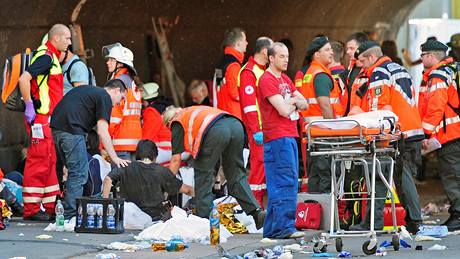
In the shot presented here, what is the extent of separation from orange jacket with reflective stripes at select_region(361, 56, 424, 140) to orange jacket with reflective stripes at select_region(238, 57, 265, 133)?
1490 mm

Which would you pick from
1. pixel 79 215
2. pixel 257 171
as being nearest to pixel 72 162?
pixel 79 215

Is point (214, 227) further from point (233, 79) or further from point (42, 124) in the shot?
point (233, 79)

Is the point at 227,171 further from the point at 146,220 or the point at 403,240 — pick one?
the point at 403,240

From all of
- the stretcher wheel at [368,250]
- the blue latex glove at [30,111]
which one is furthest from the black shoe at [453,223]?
the blue latex glove at [30,111]

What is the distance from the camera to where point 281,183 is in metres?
12.1

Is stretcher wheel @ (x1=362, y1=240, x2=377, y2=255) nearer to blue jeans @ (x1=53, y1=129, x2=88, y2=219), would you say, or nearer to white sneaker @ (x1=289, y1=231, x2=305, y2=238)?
white sneaker @ (x1=289, y1=231, x2=305, y2=238)

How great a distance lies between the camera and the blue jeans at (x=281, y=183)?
39.6ft

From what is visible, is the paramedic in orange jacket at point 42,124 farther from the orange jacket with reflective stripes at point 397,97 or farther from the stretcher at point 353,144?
the stretcher at point 353,144

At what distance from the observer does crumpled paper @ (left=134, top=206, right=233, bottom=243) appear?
39.7ft

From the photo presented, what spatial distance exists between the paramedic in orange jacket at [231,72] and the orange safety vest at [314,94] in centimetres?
116

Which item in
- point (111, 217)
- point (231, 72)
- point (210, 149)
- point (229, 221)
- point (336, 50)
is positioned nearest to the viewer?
point (111, 217)

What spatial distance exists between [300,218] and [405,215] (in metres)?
1.03

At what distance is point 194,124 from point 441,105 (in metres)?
2.49

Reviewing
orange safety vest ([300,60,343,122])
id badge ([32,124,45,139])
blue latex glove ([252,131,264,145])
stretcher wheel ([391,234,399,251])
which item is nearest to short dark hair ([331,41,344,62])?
orange safety vest ([300,60,343,122])
